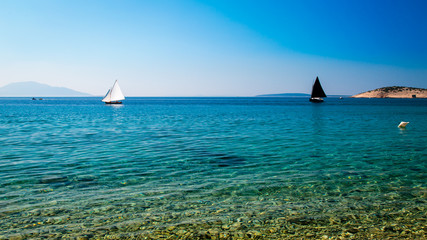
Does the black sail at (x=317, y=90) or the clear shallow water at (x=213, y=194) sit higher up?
the black sail at (x=317, y=90)

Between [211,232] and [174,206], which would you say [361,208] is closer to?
[211,232]

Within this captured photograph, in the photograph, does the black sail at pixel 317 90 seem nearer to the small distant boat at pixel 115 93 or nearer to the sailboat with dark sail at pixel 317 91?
the sailboat with dark sail at pixel 317 91

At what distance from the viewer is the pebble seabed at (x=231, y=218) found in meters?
7.38

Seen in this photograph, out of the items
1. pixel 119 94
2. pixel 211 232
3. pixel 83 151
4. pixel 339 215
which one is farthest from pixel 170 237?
pixel 119 94

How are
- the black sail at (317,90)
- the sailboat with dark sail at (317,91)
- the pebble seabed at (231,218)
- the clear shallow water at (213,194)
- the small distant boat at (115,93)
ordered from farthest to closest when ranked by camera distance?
1. the sailboat with dark sail at (317,91)
2. the black sail at (317,90)
3. the small distant boat at (115,93)
4. the clear shallow water at (213,194)
5. the pebble seabed at (231,218)

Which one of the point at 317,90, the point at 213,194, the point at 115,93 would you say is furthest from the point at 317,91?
the point at 213,194

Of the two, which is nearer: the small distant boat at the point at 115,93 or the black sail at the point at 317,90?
the small distant boat at the point at 115,93

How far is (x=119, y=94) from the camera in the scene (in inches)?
5005

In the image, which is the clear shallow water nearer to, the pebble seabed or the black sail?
the pebble seabed

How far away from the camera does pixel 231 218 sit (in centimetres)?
837

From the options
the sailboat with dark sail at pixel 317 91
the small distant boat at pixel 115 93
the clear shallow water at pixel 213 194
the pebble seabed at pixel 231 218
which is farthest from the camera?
the sailboat with dark sail at pixel 317 91

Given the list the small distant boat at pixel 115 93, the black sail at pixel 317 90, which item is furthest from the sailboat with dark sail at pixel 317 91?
the small distant boat at pixel 115 93

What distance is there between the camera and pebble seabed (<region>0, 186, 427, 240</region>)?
24.2 ft

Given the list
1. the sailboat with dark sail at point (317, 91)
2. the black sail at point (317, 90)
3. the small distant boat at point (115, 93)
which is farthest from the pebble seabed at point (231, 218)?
the black sail at point (317, 90)
